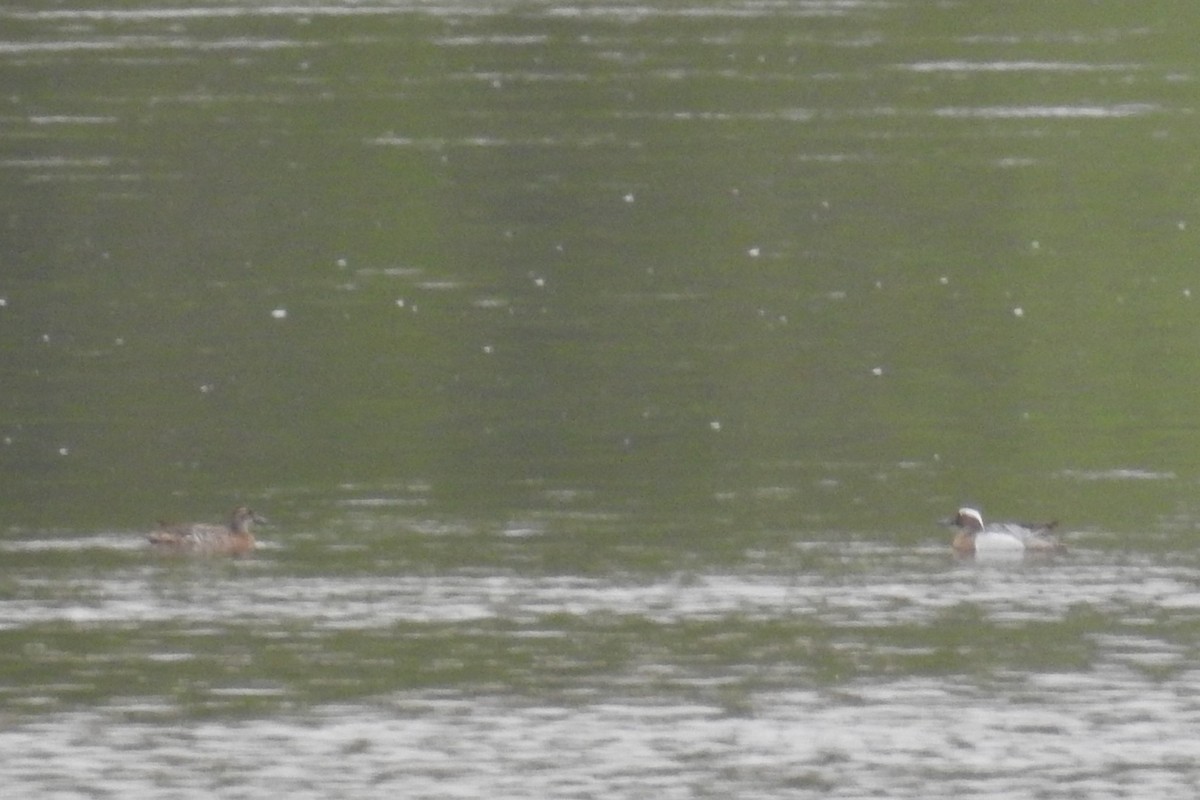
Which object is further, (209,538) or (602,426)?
(602,426)

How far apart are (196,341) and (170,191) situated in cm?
969

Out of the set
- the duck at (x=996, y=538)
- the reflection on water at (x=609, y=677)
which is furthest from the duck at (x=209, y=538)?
the duck at (x=996, y=538)

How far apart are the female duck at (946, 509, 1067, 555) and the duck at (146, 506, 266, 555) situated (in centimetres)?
394

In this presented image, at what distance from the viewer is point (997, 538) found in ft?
60.2

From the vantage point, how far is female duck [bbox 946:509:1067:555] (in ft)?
Answer: 60.3

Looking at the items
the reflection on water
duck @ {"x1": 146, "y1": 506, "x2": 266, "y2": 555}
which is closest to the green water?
the reflection on water

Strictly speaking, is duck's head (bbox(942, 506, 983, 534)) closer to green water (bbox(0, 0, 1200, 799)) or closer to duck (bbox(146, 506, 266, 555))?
green water (bbox(0, 0, 1200, 799))

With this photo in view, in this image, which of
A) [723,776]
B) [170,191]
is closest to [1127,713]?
[723,776]

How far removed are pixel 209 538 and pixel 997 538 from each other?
14.2 ft

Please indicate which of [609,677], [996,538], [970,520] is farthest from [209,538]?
[996,538]

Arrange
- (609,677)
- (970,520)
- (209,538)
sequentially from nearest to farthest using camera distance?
(609,677)
(970,520)
(209,538)

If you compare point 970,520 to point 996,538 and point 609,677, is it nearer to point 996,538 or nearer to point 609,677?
point 996,538

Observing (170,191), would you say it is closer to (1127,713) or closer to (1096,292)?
(1096,292)

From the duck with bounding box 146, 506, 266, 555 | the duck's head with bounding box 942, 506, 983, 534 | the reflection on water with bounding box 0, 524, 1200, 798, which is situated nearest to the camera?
the reflection on water with bounding box 0, 524, 1200, 798
